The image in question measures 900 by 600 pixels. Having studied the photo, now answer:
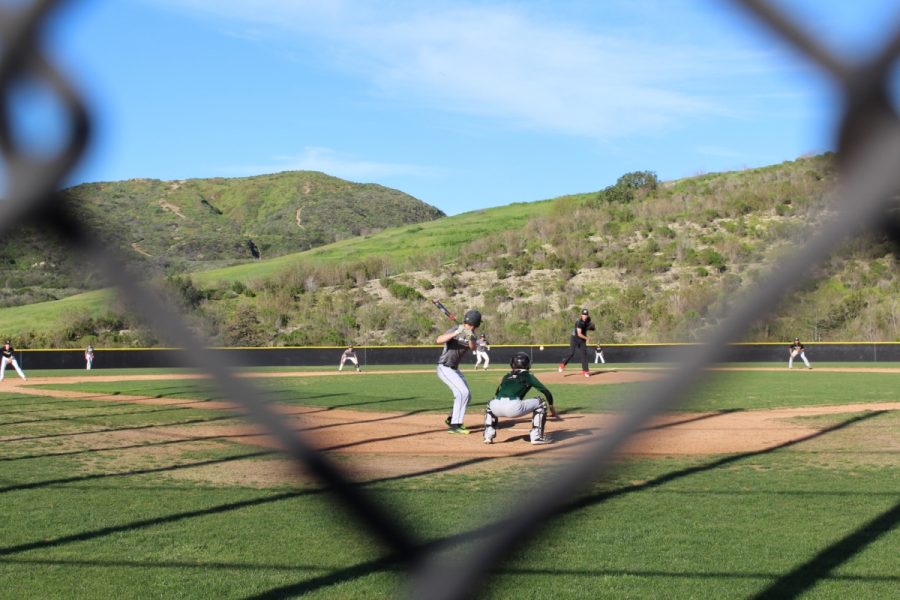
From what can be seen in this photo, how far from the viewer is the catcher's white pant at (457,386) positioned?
11609mm

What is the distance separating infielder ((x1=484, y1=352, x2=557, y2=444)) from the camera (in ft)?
35.2

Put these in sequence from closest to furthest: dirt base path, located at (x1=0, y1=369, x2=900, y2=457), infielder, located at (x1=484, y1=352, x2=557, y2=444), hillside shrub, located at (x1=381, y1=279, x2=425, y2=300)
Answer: dirt base path, located at (x1=0, y1=369, x2=900, y2=457) → infielder, located at (x1=484, y1=352, x2=557, y2=444) → hillside shrub, located at (x1=381, y1=279, x2=425, y2=300)

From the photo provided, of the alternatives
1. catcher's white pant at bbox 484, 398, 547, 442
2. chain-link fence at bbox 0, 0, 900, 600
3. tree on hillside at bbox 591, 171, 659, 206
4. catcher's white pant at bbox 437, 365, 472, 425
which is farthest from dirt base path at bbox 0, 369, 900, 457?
tree on hillside at bbox 591, 171, 659, 206

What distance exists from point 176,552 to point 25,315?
176 centimetres

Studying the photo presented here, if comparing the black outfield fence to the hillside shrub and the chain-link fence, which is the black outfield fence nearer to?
the hillside shrub

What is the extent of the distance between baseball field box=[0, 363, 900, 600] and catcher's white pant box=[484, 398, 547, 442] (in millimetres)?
184

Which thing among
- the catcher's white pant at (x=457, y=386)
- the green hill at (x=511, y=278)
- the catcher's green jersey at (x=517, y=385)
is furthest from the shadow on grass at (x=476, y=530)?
the catcher's white pant at (x=457, y=386)

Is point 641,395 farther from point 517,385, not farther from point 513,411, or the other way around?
point 517,385

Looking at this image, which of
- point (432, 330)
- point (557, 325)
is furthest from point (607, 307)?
point (432, 330)

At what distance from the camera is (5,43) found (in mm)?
1104

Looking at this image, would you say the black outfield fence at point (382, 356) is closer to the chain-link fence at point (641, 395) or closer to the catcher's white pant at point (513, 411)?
the catcher's white pant at point (513, 411)

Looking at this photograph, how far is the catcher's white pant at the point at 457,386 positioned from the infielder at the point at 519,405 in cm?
64

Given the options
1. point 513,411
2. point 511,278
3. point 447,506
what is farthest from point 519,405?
point 511,278

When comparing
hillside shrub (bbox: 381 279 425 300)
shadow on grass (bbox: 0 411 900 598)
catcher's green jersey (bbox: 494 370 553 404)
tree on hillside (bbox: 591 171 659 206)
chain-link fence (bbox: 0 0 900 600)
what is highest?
tree on hillside (bbox: 591 171 659 206)
